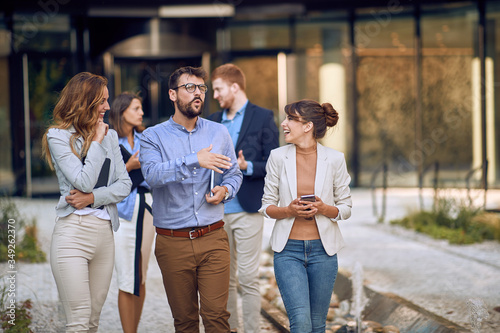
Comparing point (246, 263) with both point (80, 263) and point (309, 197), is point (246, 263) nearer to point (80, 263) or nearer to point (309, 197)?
point (309, 197)

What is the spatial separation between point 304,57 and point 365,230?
537 centimetres

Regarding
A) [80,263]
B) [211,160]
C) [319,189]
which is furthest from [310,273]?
[80,263]

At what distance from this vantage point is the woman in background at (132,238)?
15.4 ft

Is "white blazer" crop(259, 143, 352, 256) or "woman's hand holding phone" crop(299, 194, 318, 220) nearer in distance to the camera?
"woman's hand holding phone" crop(299, 194, 318, 220)

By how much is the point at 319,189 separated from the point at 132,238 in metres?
1.57

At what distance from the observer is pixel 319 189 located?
3.89 meters

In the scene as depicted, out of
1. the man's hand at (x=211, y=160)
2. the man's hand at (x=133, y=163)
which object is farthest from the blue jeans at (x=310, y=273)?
the man's hand at (x=133, y=163)

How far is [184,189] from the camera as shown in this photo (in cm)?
391

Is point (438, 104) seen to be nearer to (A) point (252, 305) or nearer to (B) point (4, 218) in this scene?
(B) point (4, 218)

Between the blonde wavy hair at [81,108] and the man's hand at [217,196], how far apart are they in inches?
29.4

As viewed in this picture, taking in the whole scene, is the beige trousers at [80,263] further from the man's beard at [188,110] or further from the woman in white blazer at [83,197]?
the man's beard at [188,110]

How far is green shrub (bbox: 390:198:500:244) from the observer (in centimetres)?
875

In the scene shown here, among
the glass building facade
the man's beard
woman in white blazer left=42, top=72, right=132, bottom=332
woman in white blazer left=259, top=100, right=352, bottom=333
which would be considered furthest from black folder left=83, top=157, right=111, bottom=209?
the glass building facade

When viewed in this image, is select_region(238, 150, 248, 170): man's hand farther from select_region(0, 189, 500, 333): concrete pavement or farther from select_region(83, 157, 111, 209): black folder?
select_region(0, 189, 500, 333): concrete pavement
